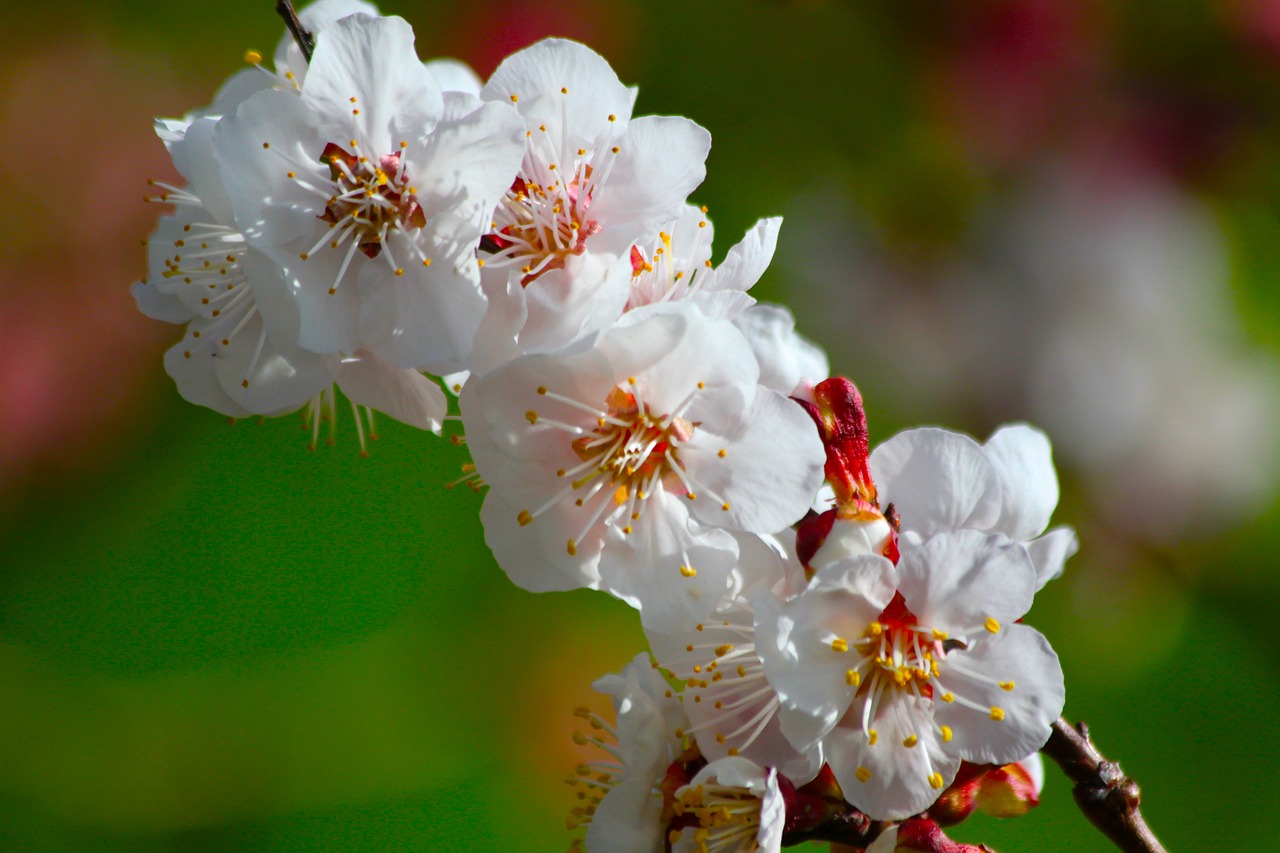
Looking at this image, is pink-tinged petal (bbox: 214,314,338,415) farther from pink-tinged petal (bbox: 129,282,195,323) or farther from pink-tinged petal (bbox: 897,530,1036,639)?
pink-tinged petal (bbox: 897,530,1036,639)

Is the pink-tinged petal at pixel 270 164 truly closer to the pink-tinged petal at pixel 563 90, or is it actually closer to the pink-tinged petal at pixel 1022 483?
the pink-tinged petal at pixel 563 90

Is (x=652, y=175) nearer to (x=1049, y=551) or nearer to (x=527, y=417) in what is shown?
(x=527, y=417)

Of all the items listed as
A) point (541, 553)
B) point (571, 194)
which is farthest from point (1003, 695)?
point (571, 194)

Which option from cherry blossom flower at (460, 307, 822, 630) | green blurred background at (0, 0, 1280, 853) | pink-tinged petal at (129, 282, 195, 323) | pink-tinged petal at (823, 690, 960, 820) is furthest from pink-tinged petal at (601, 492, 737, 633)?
green blurred background at (0, 0, 1280, 853)

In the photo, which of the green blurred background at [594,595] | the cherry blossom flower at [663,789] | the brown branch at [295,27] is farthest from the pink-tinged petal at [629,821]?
the green blurred background at [594,595]

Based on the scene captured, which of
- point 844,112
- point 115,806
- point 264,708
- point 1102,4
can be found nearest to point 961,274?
point 844,112

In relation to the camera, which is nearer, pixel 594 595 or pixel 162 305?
pixel 162 305
